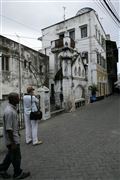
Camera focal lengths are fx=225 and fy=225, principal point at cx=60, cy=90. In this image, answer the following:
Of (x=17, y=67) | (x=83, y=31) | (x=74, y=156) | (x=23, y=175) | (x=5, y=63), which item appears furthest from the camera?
(x=83, y=31)

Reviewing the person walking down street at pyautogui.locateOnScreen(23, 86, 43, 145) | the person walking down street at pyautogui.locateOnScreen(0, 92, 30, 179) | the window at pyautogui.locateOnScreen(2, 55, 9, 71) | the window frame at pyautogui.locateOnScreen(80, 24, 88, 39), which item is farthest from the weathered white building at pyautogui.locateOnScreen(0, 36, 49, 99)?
the person walking down street at pyautogui.locateOnScreen(0, 92, 30, 179)

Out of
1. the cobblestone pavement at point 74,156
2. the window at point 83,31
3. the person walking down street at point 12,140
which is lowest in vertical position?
the cobblestone pavement at point 74,156

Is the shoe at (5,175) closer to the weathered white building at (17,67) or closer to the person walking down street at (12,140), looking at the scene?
the person walking down street at (12,140)

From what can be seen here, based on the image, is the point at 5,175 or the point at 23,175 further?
the point at 5,175

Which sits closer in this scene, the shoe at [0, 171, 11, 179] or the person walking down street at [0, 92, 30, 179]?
the person walking down street at [0, 92, 30, 179]

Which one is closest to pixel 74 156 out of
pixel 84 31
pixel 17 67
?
pixel 17 67

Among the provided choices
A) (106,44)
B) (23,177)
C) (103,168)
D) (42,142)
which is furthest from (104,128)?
(106,44)

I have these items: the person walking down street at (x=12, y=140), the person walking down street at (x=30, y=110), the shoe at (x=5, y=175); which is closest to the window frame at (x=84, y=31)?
the person walking down street at (x=30, y=110)

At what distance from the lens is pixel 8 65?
17.1 m

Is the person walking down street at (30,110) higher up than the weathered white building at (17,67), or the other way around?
the weathered white building at (17,67)

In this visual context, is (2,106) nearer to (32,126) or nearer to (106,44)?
(32,126)

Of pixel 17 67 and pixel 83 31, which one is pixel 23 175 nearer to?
pixel 17 67

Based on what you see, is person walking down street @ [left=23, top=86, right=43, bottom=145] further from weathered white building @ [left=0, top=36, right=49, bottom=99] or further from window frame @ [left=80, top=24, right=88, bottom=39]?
window frame @ [left=80, top=24, right=88, bottom=39]

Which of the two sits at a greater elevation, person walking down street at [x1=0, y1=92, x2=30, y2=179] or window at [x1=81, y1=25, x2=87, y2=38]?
window at [x1=81, y1=25, x2=87, y2=38]
